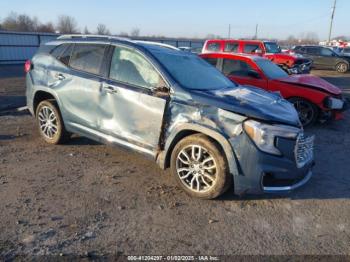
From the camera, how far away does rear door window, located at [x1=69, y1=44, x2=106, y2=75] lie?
5.23m

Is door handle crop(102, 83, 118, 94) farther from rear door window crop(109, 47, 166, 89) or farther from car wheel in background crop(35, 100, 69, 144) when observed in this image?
car wheel in background crop(35, 100, 69, 144)

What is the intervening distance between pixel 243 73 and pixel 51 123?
4.63 metres

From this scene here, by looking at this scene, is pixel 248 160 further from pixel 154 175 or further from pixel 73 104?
pixel 73 104

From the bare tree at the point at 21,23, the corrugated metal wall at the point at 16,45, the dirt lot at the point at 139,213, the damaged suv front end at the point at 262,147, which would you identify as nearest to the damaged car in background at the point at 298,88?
the dirt lot at the point at 139,213

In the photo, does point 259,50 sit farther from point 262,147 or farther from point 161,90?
point 262,147

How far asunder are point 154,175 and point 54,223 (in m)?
1.67

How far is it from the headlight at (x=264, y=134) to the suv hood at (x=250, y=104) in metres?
0.11

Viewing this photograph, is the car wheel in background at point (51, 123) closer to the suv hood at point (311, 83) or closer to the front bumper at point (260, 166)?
the front bumper at point (260, 166)

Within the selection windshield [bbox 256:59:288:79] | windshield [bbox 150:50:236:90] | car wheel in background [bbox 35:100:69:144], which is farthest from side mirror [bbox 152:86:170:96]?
windshield [bbox 256:59:288:79]

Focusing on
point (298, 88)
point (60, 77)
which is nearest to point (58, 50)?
point (60, 77)

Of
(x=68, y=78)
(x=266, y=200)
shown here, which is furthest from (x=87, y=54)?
(x=266, y=200)

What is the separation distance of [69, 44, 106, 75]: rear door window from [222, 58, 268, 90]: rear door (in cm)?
405

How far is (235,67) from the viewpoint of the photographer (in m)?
8.63

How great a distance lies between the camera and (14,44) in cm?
2362
